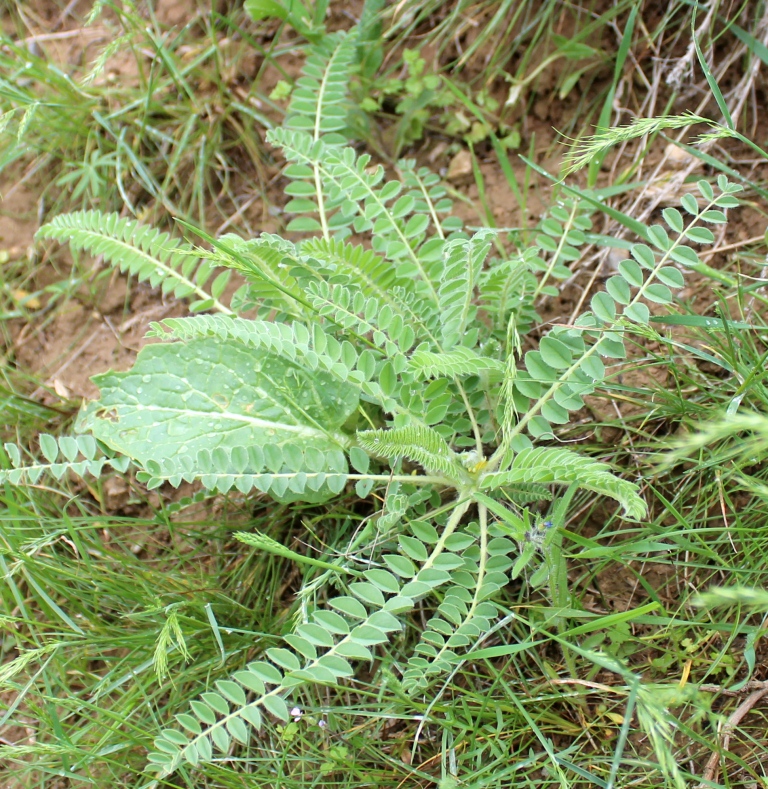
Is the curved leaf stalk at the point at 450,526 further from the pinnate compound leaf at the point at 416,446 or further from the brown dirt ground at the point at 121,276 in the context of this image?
the brown dirt ground at the point at 121,276

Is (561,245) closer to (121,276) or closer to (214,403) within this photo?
(214,403)

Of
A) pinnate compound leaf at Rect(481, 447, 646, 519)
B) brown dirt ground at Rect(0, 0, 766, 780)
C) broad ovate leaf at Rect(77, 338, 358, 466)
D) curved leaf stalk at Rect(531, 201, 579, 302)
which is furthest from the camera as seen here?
brown dirt ground at Rect(0, 0, 766, 780)

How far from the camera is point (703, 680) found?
66.3 inches

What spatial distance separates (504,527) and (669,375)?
2.32 feet

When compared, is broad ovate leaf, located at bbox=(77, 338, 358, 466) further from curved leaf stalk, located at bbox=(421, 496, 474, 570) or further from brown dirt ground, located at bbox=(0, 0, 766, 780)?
brown dirt ground, located at bbox=(0, 0, 766, 780)

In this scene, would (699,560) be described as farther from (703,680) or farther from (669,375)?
(669,375)

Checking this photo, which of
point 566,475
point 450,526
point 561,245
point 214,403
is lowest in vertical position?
point 450,526

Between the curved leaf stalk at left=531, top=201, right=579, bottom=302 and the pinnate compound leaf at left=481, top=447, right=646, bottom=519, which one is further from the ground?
the curved leaf stalk at left=531, top=201, right=579, bottom=302

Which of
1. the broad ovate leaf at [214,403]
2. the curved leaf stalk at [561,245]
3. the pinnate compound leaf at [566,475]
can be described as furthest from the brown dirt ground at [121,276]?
the pinnate compound leaf at [566,475]

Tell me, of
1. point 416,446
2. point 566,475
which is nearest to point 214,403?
point 416,446

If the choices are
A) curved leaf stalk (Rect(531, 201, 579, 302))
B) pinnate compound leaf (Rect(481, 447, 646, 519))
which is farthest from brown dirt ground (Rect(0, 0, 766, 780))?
pinnate compound leaf (Rect(481, 447, 646, 519))

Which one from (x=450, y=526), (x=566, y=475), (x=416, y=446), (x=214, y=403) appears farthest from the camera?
(x=214, y=403)

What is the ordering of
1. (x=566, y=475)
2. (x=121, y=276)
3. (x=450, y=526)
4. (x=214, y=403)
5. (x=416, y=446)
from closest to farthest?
(x=566, y=475)
(x=416, y=446)
(x=450, y=526)
(x=214, y=403)
(x=121, y=276)

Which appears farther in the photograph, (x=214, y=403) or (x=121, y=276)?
(x=121, y=276)
